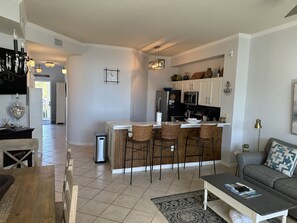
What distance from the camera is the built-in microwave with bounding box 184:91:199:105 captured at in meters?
5.96

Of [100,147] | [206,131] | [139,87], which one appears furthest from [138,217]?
[139,87]

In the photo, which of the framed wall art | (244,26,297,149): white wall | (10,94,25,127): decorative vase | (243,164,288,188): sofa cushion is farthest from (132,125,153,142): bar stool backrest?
the framed wall art

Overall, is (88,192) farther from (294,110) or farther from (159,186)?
(294,110)

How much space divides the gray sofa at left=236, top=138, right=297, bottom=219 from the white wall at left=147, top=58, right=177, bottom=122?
166 inches

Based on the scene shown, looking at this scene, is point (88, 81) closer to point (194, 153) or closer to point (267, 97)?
point (194, 153)

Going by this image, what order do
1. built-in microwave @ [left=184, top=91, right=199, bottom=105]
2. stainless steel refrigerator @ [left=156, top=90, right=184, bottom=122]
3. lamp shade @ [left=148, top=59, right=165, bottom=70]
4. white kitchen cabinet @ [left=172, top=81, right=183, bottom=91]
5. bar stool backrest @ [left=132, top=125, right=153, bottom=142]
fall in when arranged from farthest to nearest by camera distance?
1. white kitchen cabinet @ [left=172, top=81, right=183, bottom=91]
2. stainless steel refrigerator @ [left=156, top=90, right=184, bottom=122]
3. built-in microwave @ [left=184, top=91, right=199, bottom=105]
4. lamp shade @ [left=148, top=59, right=165, bottom=70]
5. bar stool backrest @ [left=132, top=125, right=153, bottom=142]

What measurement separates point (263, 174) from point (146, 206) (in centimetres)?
181

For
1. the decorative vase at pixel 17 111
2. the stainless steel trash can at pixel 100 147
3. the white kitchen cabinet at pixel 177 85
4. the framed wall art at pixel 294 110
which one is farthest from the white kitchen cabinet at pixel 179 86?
the decorative vase at pixel 17 111

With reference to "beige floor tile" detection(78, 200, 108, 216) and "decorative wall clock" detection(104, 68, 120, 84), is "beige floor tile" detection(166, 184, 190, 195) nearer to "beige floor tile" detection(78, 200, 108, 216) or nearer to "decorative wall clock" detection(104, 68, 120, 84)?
"beige floor tile" detection(78, 200, 108, 216)

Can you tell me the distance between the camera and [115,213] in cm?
281

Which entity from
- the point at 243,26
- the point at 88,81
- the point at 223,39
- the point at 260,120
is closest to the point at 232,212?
the point at 260,120

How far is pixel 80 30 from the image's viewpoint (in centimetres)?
464

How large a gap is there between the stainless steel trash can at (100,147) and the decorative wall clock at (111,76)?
2.11m

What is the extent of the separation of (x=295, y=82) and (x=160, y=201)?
2.99m
